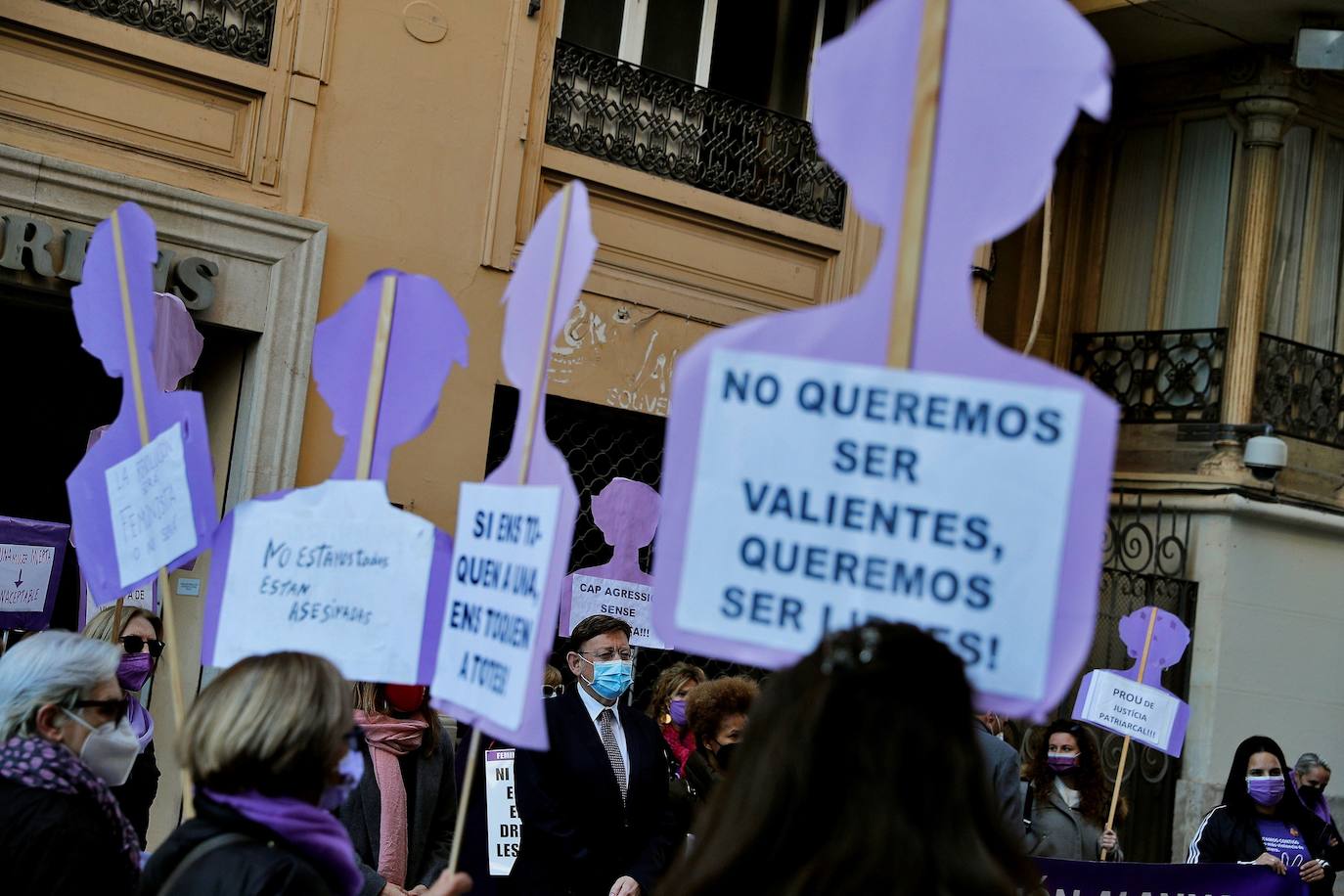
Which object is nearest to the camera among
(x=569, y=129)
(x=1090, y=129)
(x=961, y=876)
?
(x=961, y=876)

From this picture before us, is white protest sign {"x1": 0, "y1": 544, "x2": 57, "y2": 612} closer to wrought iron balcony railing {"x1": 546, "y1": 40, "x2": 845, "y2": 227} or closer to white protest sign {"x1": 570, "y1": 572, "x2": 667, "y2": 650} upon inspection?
white protest sign {"x1": 570, "y1": 572, "x2": 667, "y2": 650}

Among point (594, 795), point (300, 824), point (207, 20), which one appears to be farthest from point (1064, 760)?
point (207, 20)

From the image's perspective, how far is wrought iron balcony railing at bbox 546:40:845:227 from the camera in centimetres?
1137

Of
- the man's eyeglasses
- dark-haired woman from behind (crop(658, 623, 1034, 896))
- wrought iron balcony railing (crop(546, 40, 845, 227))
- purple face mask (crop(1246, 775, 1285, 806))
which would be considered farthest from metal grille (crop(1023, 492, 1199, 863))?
dark-haired woman from behind (crop(658, 623, 1034, 896))

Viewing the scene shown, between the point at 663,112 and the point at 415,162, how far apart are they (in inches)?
82.6

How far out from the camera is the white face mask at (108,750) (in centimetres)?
376

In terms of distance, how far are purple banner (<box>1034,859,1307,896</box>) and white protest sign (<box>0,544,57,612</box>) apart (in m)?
4.69

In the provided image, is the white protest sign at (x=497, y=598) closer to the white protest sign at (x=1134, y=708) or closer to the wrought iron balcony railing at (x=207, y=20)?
the white protest sign at (x=1134, y=708)

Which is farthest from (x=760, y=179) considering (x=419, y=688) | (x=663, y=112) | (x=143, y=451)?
(x=143, y=451)

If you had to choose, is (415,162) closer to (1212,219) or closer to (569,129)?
(569,129)

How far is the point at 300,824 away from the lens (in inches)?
120

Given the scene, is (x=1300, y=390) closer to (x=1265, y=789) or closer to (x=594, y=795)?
(x=1265, y=789)

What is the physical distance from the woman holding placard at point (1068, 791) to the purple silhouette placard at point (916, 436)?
A: 242 inches

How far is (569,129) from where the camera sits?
37.0ft
